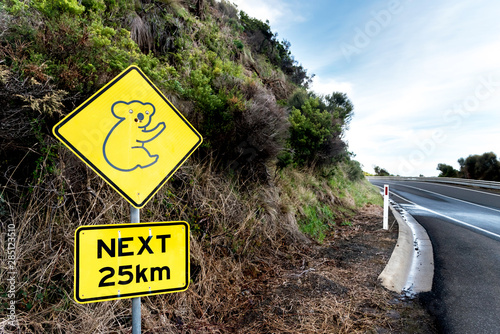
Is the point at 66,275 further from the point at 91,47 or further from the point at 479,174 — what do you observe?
the point at 479,174

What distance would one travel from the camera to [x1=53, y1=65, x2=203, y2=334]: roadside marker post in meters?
1.77

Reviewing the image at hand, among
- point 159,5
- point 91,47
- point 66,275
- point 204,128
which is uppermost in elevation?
point 159,5

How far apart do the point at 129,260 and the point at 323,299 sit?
2672 mm

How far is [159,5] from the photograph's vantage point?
6773 mm

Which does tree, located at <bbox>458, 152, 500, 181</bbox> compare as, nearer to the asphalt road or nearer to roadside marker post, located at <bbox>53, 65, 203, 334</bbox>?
the asphalt road

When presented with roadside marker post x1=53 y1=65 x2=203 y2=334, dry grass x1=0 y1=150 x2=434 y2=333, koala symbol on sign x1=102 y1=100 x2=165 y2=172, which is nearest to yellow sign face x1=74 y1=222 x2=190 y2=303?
roadside marker post x1=53 y1=65 x2=203 y2=334

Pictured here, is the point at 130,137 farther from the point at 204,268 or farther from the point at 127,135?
the point at 204,268

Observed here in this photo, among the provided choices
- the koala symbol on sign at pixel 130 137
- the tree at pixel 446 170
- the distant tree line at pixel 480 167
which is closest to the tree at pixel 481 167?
the distant tree line at pixel 480 167

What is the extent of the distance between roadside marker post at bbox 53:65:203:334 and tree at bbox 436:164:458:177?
4010 cm

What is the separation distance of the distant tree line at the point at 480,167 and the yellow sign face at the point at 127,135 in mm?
34109

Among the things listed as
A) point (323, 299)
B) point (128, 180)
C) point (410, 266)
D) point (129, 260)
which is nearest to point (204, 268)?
point (323, 299)

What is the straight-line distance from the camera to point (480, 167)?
28828 millimetres

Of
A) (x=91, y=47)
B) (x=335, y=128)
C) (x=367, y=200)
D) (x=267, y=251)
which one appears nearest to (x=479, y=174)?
(x=367, y=200)

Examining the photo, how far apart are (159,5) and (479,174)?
33.9 metres
